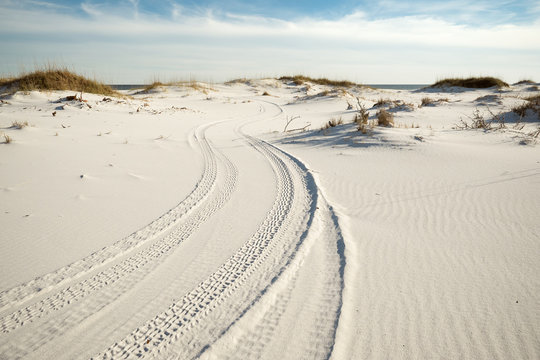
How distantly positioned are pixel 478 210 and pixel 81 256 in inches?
152

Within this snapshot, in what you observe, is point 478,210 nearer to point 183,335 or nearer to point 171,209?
point 183,335

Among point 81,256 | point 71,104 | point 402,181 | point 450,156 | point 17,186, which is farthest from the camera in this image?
point 71,104

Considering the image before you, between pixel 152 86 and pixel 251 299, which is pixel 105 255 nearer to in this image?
pixel 251 299

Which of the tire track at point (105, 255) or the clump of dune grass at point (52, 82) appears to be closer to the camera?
the tire track at point (105, 255)

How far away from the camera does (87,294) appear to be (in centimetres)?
188

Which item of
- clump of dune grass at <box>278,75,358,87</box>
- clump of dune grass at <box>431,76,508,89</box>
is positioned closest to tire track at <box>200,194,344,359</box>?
clump of dune grass at <box>431,76,508,89</box>

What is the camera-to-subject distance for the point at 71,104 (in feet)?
Result: 30.0

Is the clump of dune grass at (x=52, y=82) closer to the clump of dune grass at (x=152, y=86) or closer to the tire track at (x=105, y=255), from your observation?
the clump of dune grass at (x=152, y=86)

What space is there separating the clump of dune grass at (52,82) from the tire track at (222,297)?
13.4m

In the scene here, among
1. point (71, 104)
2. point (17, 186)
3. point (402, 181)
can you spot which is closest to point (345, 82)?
point (71, 104)

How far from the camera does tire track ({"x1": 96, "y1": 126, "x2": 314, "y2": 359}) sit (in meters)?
1.53

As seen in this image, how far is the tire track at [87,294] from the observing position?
1565mm

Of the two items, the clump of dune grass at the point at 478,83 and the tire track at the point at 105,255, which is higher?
the clump of dune grass at the point at 478,83

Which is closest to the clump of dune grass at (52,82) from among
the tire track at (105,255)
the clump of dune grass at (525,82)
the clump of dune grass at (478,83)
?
the tire track at (105,255)
